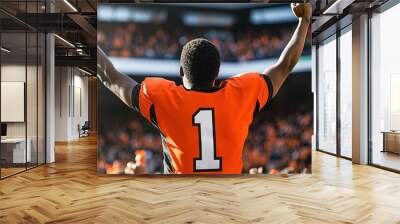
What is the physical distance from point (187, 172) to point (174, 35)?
6.98 feet

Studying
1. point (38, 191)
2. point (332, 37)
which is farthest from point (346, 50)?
point (38, 191)

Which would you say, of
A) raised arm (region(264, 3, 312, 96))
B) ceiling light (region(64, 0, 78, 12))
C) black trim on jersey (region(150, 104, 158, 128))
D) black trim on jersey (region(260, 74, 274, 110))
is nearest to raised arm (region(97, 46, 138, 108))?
black trim on jersey (region(150, 104, 158, 128))

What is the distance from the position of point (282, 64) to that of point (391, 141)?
8.44 feet

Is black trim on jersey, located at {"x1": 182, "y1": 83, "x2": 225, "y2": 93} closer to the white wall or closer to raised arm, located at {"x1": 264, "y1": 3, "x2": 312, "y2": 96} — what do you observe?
raised arm, located at {"x1": 264, "y1": 3, "x2": 312, "y2": 96}

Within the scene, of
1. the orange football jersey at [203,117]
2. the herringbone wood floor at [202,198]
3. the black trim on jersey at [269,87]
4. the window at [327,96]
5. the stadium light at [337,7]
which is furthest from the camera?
the window at [327,96]

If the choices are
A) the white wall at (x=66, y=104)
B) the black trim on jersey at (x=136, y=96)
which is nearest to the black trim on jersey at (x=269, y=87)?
the black trim on jersey at (x=136, y=96)

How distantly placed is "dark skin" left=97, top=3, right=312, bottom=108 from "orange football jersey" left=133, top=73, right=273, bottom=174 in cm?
17

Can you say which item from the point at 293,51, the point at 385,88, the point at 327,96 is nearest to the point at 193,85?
the point at 293,51

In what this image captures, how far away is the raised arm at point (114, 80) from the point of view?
589cm

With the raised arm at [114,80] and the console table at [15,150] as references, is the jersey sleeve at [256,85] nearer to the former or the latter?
the raised arm at [114,80]

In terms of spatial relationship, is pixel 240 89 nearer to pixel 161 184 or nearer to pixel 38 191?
pixel 161 184

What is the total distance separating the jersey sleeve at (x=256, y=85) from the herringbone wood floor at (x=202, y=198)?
1268 mm

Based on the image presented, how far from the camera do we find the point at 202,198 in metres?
4.67

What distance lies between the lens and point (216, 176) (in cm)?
613
